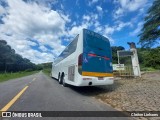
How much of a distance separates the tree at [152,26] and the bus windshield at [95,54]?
17552mm

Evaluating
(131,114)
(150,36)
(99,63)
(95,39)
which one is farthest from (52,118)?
(150,36)

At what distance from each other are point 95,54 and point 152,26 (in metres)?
18.7

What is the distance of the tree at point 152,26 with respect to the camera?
2338 cm

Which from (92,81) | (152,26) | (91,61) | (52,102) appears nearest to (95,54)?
(91,61)

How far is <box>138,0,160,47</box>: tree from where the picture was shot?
23375 mm

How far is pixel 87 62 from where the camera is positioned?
8.12 meters

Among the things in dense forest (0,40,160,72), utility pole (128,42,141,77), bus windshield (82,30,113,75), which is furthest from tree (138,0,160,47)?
bus windshield (82,30,113,75)

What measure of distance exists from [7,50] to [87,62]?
→ 7908 cm

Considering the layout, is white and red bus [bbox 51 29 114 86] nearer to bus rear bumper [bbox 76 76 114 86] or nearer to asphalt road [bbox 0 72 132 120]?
bus rear bumper [bbox 76 76 114 86]

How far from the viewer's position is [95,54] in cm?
855

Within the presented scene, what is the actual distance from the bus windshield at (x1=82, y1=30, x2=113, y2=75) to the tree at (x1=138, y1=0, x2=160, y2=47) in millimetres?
17552

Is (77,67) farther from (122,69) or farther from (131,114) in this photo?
(122,69)

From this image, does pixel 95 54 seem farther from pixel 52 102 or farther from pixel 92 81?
pixel 52 102

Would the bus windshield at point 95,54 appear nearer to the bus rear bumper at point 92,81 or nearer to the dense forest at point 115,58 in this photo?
the bus rear bumper at point 92,81
